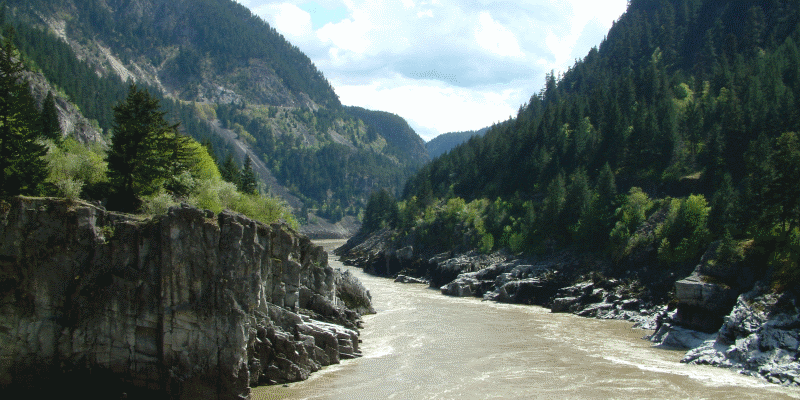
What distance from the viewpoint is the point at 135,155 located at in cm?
3328

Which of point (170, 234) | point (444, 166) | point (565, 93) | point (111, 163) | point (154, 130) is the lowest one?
point (170, 234)

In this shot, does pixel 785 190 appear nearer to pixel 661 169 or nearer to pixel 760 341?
pixel 760 341

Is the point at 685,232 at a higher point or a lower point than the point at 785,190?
lower

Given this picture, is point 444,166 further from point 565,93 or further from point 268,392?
point 268,392

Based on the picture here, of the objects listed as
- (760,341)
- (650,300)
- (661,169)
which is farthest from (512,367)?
(661,169)

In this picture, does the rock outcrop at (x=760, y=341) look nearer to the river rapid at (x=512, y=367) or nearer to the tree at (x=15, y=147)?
the river rapid at (x=512, y=367)

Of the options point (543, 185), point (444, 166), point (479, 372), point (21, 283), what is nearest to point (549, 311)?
point (479, 372)

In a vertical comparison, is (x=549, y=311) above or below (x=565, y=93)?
below

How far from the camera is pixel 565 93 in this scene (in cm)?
15325

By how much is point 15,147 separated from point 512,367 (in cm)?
3006

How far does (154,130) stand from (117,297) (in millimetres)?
13543

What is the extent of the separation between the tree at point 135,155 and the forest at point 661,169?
137 feet

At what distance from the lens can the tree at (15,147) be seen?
2788 centimetres

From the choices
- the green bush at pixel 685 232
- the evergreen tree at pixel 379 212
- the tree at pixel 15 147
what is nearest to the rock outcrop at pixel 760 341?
the green bush at pixel 685 232
